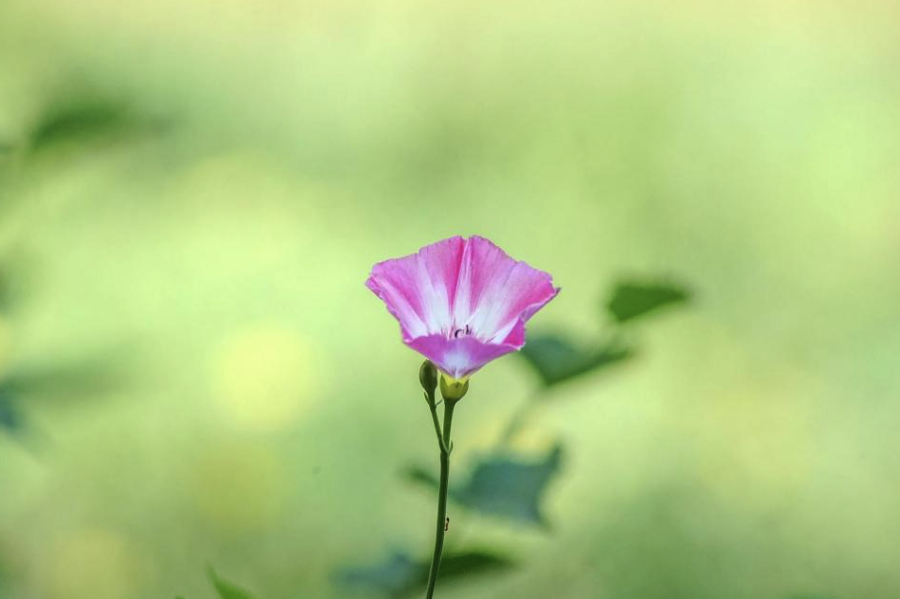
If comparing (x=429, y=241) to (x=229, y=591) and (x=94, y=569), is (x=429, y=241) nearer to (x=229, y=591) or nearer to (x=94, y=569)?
(x=94, y=569)

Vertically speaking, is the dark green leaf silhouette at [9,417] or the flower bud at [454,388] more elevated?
the dark green leaf silhouette at [9,417]

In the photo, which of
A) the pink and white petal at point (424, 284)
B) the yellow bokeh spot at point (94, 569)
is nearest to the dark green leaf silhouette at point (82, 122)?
Result: the pink and white petal at point (424, 284)

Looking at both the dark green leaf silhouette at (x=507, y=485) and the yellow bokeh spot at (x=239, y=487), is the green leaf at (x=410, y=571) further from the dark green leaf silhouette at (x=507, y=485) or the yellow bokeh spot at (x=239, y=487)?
the yellow bokeh spot at (x=239, y=487)

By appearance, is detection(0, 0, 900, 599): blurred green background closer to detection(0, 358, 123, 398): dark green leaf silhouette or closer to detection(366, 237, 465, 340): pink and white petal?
detection(0, 358, 123, 398): dark green leaf silhouette

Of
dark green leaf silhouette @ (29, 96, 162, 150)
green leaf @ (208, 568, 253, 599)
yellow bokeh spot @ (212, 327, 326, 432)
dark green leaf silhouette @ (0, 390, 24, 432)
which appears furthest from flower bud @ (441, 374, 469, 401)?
yellow bokeh spot @ (212, 327, 326, 432)

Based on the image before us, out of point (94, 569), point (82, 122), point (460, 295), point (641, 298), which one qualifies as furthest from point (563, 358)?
point (94, 569)
